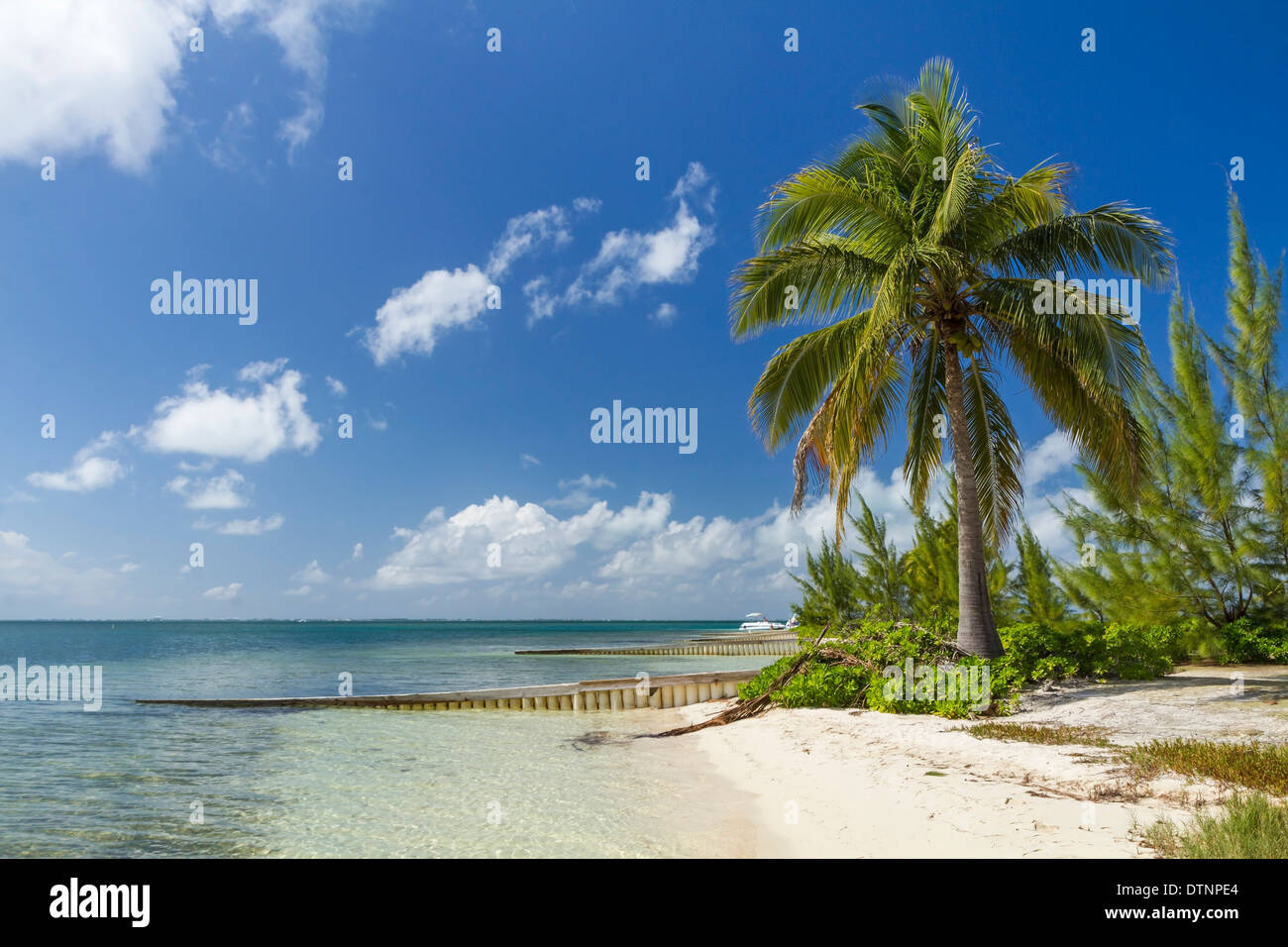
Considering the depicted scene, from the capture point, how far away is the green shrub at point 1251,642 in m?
15.8

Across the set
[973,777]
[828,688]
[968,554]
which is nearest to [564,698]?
[828,688]

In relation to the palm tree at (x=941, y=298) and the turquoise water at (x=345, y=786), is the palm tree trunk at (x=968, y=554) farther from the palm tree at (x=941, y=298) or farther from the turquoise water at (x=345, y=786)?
the turquoise water at (x=345, y=786)

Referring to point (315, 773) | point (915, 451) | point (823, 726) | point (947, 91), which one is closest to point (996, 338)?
point (915, 451)

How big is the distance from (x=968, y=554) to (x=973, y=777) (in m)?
6.37

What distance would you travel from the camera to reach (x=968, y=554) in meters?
13.4

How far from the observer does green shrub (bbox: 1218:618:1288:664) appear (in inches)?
621

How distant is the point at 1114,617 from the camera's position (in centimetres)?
1897

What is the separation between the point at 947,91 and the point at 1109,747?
39.0 feet

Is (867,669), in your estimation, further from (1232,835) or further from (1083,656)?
(1232,835)

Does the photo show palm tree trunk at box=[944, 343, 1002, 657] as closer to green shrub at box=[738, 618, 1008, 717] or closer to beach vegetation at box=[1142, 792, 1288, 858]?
green shrub at box=[738, 618, 1008, 717]

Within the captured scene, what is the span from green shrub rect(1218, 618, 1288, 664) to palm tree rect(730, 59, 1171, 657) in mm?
4981

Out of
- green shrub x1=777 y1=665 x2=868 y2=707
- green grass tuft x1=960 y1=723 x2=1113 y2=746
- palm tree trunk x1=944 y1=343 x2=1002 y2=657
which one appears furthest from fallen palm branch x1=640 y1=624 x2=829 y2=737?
green grass tuft x1=960 y1=723 x2=1113 y2=746
